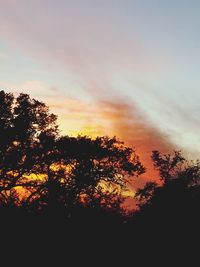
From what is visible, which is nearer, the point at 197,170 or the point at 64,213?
the point at 64,213

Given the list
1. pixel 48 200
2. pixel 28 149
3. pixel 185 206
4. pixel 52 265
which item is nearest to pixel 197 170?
pixel 28 149

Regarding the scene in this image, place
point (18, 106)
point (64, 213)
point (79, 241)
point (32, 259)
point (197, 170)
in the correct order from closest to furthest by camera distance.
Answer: point (32, 259) < point (79, 241) < point (64, 213) < point (18, 106) < point (197, 170)

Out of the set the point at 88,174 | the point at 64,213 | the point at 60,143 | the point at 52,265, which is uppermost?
the point at 60,143

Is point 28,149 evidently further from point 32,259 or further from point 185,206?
point 32,259

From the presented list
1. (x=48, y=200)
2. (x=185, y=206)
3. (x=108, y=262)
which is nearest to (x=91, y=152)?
(x=185, y=206)

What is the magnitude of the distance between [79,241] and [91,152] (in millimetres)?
27426

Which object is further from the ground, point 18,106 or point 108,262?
point 18,106

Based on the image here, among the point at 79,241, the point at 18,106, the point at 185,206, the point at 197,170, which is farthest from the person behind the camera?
the point at 197,170

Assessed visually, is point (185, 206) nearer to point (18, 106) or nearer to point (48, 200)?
point (48, 200)

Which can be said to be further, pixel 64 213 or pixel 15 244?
pixel 64 213

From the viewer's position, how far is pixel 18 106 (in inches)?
1879

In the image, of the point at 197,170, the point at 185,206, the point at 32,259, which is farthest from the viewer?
the point at 197,170

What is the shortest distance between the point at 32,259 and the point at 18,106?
27937 millimetres

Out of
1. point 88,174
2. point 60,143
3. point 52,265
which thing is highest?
point 60,143
